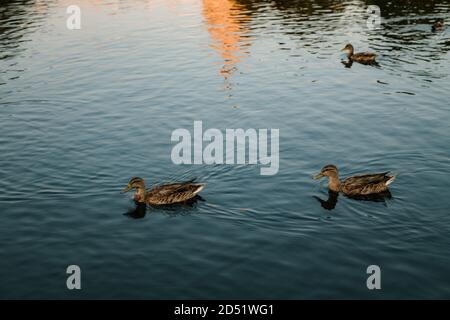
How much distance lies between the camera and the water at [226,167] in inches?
637

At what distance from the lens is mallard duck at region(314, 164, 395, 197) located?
20109 millimetres

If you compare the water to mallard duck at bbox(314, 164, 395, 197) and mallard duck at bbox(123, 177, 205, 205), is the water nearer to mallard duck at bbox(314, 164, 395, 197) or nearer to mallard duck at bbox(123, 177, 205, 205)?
mallard duck at bbox(123, 177, 205, 205)

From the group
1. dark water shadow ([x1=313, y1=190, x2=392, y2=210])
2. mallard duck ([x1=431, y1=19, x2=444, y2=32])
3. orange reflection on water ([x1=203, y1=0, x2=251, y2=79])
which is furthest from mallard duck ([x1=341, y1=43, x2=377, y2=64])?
dark water shadow ([x1=313, y1=190, x2=392, y2=210])

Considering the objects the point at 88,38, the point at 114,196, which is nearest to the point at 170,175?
the point at 114,196

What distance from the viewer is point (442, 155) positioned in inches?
927

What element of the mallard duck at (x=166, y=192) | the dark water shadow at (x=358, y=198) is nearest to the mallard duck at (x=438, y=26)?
the dark water shadow at (x=358, y=198)

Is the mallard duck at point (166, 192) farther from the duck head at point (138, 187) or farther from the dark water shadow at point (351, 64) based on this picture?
the dark water shadow at point (351, 64)

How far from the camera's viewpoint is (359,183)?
2028cm

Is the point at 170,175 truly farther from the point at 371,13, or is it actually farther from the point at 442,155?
the point at 371,13

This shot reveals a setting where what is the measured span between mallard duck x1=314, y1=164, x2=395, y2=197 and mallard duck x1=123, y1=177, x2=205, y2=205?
16.6 ft

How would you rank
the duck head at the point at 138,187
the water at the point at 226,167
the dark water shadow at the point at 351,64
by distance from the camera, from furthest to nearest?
→ the dark water shadow at the point at 351,64 < the duck head at the point at 138,187 < the water at the point at 226,167

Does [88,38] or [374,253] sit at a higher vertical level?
[88,38]

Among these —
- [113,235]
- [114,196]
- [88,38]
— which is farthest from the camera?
[88,38]
